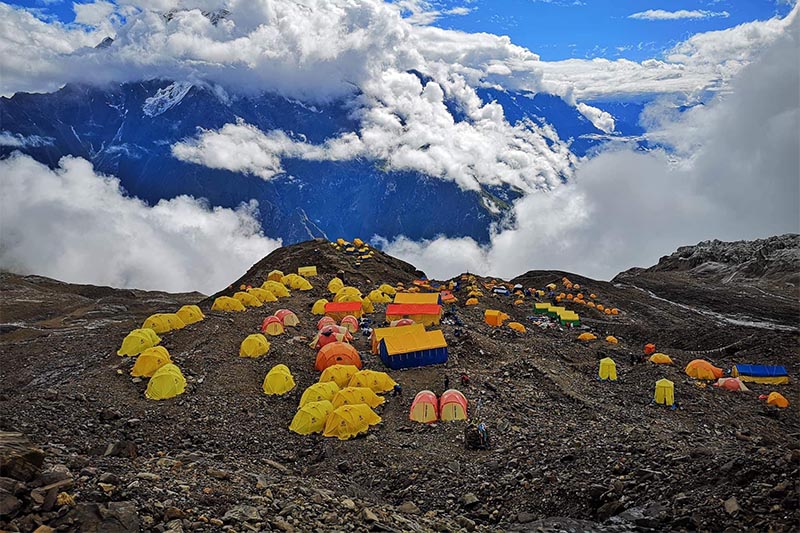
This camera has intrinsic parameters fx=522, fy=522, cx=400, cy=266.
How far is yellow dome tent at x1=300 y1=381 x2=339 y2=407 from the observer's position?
2262 centimetres

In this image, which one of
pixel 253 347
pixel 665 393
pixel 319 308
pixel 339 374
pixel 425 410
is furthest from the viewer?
pixel 319 308

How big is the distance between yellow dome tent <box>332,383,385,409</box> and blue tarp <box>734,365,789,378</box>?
2323cm

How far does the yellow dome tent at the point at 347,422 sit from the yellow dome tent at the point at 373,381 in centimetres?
332

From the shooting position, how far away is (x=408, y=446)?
19391mm

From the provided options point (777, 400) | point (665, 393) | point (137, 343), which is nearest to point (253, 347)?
point (137, 343)

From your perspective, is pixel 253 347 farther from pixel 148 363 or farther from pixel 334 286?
pixel 334 286

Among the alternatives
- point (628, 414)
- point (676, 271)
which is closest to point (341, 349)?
point (628, 414)

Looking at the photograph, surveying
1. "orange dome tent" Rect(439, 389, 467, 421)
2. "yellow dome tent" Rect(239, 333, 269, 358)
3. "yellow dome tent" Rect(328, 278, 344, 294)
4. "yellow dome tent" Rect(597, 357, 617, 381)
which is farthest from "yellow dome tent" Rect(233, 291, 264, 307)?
"yellow dome tent" Rect(597, 357, 617, 381)

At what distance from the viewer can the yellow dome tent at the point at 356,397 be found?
73.2 ft

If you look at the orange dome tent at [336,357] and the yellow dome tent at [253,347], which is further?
the yellow dome tent at [253,347]

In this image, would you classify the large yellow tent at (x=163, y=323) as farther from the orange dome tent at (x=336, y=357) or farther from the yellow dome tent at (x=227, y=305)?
the orange dome tent at (x=336, y=357)

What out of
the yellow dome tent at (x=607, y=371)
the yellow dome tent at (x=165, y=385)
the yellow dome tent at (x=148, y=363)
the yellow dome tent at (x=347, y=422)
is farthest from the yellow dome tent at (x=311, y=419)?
the yellow dome tent at (x=607, y=371)

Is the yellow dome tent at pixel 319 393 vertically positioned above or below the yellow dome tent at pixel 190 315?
below

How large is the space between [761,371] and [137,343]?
122ft
